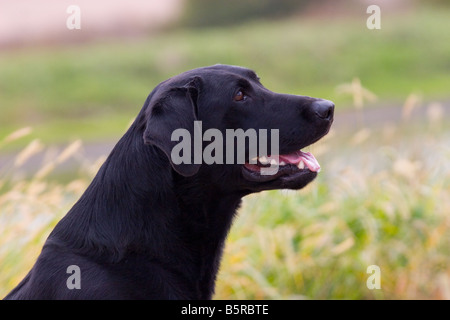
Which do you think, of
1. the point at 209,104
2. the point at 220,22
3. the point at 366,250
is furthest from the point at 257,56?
the point at 209,104

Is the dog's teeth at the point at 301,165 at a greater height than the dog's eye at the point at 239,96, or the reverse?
the dog's eye at the point at 239,96

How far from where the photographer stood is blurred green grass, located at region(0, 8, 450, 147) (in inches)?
696

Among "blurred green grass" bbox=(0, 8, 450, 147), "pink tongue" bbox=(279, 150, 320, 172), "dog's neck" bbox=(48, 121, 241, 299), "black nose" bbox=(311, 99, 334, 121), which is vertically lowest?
"dog's neck" bbox=(48, 121, 241, 299)

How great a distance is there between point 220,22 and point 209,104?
69.5ft

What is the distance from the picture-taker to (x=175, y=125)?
118 inches

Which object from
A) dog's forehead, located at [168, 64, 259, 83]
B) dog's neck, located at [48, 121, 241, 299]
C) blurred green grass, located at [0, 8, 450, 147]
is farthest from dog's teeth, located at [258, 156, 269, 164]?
blurred green grass, located at [0, 8, 450, 147]

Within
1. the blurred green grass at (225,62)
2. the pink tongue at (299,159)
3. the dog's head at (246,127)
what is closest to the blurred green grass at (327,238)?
the pink tongue at (299,159)

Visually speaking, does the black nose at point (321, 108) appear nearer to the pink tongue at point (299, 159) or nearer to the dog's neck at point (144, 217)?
the pink tongue at point (299, 159)

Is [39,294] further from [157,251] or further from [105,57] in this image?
[105,57]

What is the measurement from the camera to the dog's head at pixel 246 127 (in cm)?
319

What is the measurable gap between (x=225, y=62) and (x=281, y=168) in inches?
664

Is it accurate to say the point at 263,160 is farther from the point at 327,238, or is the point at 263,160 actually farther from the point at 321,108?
the point at 327,238

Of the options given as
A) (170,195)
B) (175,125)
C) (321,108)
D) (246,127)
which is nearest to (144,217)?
(170,195)

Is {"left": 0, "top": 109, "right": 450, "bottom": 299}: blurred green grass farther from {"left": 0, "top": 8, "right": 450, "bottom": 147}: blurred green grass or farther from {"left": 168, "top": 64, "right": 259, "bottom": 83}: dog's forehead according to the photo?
{"left": 0, "top": 8, "right": 450, "bottom": 147}: blurred green grass
